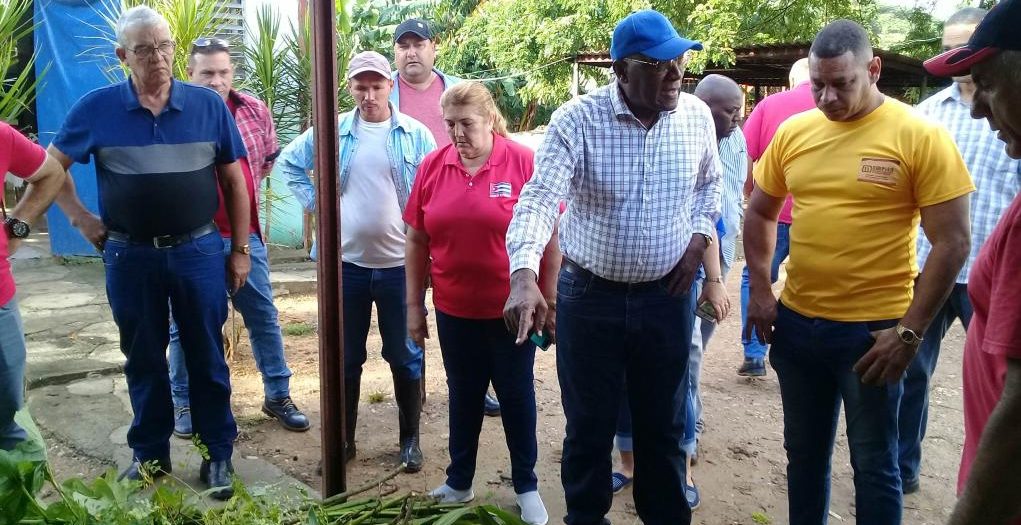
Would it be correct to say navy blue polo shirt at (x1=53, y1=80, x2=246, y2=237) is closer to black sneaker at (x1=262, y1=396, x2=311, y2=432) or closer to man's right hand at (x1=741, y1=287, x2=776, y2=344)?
black sneaker at (x1=262, y1=396, x2=311, y2=432)

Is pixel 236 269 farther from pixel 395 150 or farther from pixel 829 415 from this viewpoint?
pixel 829 415

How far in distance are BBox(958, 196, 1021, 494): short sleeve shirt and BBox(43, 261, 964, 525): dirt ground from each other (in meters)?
1.94

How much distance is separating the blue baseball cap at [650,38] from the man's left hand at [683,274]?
24.8 inches

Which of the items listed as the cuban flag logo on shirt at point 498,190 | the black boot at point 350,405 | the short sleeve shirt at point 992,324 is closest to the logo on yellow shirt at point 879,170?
the short sleeve shirt at point 992,324

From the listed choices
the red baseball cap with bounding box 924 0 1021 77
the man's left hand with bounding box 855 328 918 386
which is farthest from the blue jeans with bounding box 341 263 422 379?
the red baseball cap with bounding box 924 0 1021 77

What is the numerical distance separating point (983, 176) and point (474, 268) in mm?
2025

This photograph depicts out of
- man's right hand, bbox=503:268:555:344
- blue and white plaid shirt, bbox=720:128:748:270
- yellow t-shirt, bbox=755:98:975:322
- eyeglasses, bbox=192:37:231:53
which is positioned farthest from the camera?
eyeglasses, bbox=192:37:231:53

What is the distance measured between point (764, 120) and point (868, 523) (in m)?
2.56

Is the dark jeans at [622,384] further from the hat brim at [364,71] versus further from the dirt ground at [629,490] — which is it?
the hat brim at [364,71]

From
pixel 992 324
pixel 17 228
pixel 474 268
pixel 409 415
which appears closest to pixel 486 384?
pixel 474 268

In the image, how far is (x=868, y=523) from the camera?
8.41 feet

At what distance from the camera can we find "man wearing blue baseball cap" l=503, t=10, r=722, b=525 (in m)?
2.57

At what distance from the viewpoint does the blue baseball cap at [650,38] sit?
251 centimetres

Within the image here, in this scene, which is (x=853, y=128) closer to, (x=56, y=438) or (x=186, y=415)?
(x=186, y=415)
